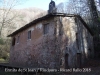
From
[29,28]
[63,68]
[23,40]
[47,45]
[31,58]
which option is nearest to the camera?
[63,68]

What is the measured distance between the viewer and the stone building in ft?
42.8

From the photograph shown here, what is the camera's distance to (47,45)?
1359cm

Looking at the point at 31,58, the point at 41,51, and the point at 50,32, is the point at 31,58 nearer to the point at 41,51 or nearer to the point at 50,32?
the point at 41,51

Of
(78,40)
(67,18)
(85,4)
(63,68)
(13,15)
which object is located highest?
(85,4)

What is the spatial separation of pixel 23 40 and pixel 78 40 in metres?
7.33

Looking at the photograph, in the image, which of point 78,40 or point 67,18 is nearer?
point 67,18

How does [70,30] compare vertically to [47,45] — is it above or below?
above

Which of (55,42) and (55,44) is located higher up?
(55,42)

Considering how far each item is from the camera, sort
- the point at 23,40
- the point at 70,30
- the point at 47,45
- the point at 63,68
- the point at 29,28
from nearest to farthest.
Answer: the point at 63,68, the point at 47,45, the point at 70,30, the point at 29,28, the point at 23,40

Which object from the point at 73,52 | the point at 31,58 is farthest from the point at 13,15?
the point at 73,52

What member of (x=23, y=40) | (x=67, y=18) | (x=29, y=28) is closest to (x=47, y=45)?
(x=67, y=18)

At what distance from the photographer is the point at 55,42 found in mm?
13008

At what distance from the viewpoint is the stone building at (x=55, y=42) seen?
1305 centimetres

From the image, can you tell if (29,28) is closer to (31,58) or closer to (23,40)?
(23,40)
